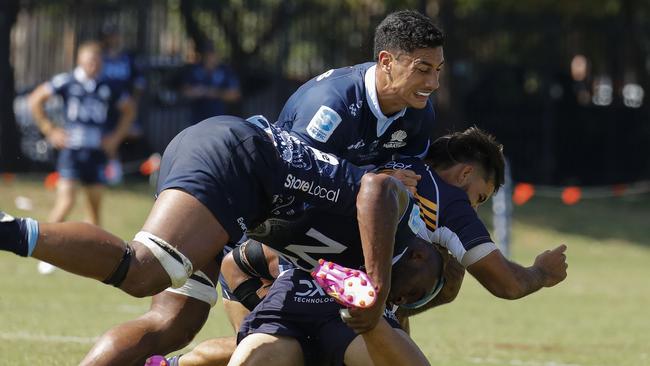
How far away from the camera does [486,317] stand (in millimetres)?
10930

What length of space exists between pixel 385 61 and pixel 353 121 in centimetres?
38

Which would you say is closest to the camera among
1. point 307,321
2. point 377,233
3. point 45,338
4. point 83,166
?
point 377,233

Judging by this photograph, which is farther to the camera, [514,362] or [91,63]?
[91,63]

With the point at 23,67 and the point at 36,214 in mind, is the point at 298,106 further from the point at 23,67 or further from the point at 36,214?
the point at 23,67

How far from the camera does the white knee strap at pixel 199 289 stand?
6121mm

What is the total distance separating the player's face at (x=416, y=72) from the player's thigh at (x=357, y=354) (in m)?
1.30

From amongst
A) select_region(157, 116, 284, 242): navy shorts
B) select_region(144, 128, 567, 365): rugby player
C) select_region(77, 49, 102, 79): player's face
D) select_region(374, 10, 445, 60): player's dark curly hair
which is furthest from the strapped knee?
select_region(77, 49, 102, 79): player's face

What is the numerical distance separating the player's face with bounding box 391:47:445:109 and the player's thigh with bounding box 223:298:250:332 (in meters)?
1.36

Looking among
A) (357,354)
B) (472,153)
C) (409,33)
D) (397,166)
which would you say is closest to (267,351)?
(357,354)

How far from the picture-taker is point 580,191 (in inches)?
863

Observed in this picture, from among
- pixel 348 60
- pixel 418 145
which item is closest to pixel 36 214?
pixel 348 60

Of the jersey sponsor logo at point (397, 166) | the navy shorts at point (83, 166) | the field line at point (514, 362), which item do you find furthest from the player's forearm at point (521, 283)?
the navy shorts at point (83, 166)

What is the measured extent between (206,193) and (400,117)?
150cm

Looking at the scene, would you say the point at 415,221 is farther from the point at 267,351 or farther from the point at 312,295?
the point at 267,351
